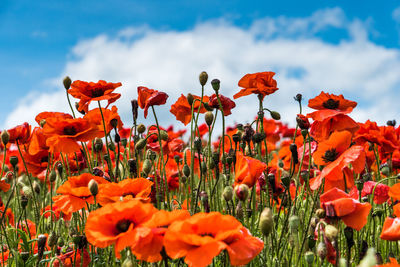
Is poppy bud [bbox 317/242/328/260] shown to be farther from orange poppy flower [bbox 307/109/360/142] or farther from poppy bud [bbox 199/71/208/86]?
poppy bud [bbox 199/71/208/86]

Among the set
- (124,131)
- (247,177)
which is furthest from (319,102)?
(124,131)

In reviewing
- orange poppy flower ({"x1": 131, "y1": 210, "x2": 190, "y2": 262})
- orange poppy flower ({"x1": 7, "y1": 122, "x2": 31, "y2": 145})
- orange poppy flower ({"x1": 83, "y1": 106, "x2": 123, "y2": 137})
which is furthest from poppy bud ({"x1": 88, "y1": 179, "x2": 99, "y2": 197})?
orange poppy flower ({"x1": 7, "y1": 122, "x2": 31, "y2": 145})

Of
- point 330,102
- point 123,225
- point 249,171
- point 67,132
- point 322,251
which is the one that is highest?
point 330,102

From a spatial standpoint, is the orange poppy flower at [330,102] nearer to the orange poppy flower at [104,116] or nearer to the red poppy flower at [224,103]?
the red poppy flower at [224,103]

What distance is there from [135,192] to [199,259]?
62 centimetres

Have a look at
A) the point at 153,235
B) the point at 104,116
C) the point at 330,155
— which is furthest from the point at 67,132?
the point at 330,155

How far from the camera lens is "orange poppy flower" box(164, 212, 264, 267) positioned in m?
1.06

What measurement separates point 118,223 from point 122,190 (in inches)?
11.3

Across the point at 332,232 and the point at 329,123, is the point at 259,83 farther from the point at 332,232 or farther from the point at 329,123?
the point at 332,232

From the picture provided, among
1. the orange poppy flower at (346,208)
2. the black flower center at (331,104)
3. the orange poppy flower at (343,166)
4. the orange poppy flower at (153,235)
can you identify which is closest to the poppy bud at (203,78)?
the black flower center at (331,104)

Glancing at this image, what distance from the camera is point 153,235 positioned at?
1.17 metres

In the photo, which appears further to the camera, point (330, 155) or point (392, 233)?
point (330, 155)

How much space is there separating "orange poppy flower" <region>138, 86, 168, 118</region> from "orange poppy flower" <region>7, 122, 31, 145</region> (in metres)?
0.87

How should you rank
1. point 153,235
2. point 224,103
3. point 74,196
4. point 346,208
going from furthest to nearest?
1. point 224,103
2. point 74,196
3. point 346,208
4. point 153,235
